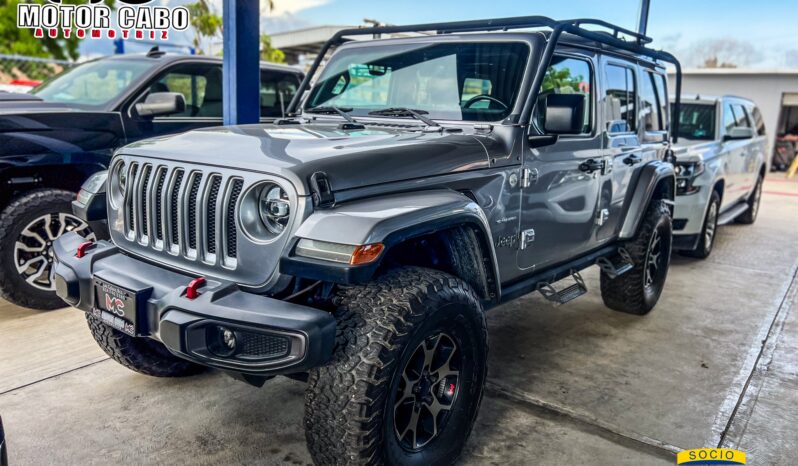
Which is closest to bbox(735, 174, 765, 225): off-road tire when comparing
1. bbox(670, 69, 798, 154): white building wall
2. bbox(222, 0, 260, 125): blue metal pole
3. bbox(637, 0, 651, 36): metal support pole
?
bbox(637, 0, 651, 36): metal support pole

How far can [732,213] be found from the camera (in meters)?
8.31

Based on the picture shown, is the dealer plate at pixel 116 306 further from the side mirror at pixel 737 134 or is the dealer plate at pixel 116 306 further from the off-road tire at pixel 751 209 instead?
the off-road tire at pixel 751 209

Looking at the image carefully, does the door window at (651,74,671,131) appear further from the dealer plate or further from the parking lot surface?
the dealer plate

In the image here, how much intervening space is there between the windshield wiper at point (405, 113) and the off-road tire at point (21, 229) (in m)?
2.53

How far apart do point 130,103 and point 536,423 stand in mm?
3926

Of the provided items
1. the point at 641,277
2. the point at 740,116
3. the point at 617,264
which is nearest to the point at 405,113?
the point at 617,264

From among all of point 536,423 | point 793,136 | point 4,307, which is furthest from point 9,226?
point 793,136

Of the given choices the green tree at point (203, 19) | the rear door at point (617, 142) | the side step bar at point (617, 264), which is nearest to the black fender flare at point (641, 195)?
the rear door at point (617, 142)

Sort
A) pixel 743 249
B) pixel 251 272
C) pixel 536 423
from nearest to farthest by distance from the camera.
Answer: pixel 251 272 < pixel 536 423 < pixel 743 249

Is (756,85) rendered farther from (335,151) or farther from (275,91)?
(335,151)

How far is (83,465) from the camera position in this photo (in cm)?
283

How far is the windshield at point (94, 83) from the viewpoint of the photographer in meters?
5.21

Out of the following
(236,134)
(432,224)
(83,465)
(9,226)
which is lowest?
(83,465)

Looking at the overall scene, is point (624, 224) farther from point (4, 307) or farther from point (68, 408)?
point (4, 307)
